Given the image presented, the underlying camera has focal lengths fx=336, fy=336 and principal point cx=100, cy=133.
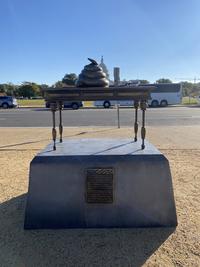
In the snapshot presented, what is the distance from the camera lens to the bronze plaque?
Answer: 4094 millimetres

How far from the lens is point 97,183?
13.4 feet

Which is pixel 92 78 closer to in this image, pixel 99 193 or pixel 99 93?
pixel 99 93

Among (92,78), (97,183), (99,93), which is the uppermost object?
(92,78)

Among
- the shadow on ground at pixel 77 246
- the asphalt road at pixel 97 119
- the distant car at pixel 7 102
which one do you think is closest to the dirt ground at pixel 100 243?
the shadow on ground at pixel 77 246

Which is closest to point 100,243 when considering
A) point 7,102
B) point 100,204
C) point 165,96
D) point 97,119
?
point 100,204

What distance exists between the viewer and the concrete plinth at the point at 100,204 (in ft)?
13.4

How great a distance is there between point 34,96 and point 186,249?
87561mm

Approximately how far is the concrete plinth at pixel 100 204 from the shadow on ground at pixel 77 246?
0.14m

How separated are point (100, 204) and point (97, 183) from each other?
0.26 meters

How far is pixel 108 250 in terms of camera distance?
11.3ft

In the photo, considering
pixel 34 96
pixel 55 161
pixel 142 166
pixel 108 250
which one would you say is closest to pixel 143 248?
pixel 108 250

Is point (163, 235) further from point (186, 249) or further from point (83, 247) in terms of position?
point (83, 247)

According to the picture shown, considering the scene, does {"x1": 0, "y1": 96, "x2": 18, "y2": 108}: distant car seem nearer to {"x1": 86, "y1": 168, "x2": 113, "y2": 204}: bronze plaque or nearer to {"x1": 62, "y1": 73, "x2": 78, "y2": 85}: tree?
{"x1": 62, "y1": 73, "x2": 78, "y2": 85}: tree

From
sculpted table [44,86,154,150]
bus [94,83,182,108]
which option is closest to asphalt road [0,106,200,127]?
sculpted table [44,86,154,150]
